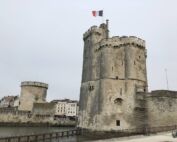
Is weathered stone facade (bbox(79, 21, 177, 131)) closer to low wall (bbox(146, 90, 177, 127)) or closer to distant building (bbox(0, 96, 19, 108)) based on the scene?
low wall (bbox(146, 90, 177, 127))

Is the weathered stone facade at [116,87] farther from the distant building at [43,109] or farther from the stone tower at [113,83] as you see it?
the distant building at [43,109]

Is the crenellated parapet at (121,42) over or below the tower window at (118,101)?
over

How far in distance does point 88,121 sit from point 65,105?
5156 cm

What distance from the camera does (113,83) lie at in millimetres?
32125

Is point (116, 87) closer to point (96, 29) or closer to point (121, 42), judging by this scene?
point (121, 42)

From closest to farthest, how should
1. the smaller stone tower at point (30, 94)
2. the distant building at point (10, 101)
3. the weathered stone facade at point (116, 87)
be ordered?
the weathered stone facade at point (116, 87) < the smaller stone tower at point (30, 94) < the distant building at point (10, 101)

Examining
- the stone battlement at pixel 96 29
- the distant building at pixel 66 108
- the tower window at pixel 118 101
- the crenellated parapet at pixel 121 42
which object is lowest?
the tower window at pixel 118 101

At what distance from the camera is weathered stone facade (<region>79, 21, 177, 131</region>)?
30703mm

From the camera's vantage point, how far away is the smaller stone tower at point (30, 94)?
52.6m

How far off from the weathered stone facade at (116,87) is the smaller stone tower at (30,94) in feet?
64.5

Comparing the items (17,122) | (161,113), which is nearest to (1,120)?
(17,122)

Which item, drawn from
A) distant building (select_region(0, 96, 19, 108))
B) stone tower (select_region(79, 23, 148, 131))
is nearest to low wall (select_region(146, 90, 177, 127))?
stone tower (select_region(79, 23, 148, 131))

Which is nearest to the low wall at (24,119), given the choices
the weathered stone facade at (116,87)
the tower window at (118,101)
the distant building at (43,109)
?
the distant building at (43,109)

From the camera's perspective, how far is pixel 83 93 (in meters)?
36.0
